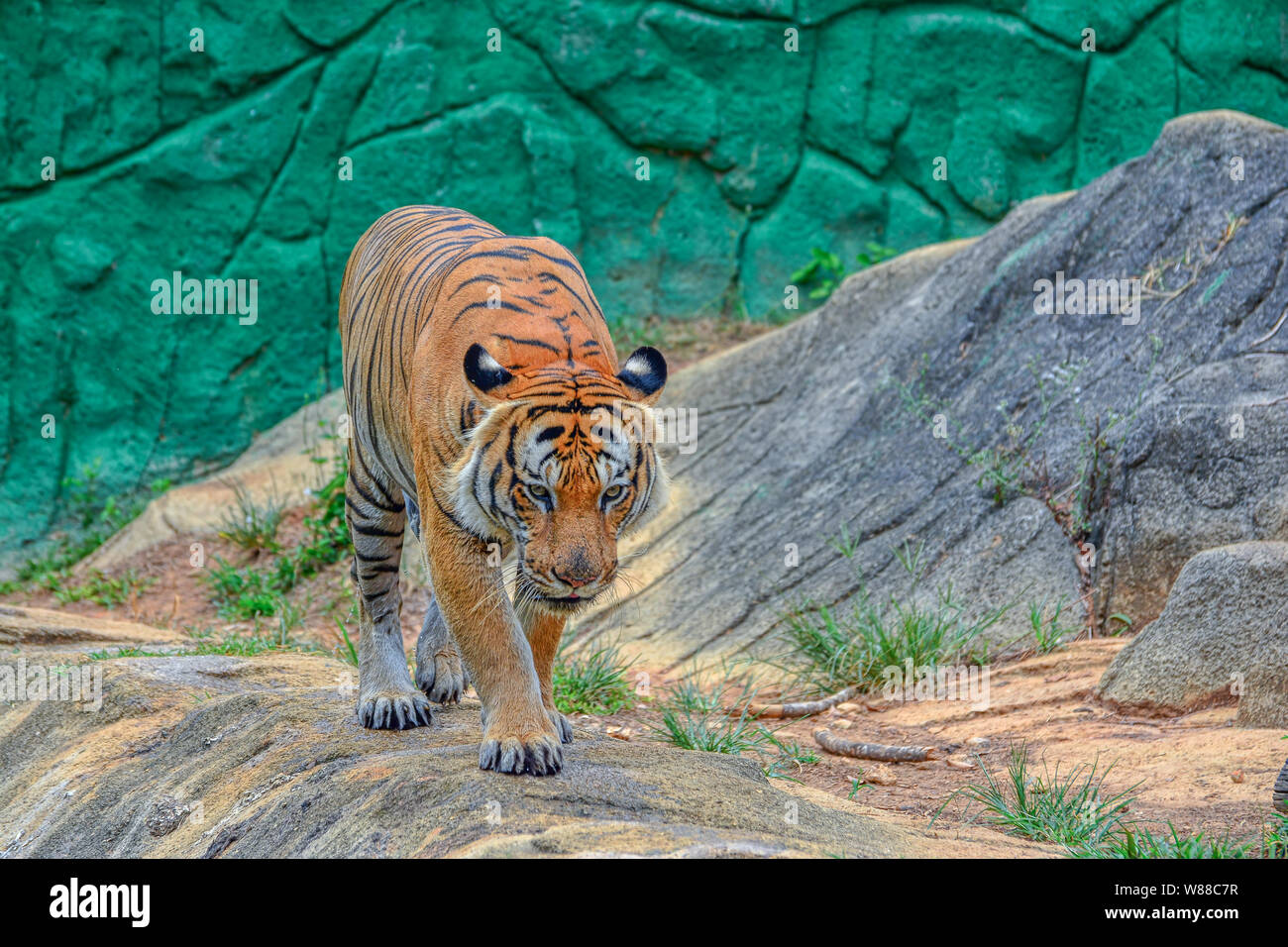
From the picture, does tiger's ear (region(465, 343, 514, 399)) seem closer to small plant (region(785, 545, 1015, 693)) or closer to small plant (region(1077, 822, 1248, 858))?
small plant (region(1077, 822, 1248, 858))

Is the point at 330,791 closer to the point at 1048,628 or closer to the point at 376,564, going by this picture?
the point at 376,564

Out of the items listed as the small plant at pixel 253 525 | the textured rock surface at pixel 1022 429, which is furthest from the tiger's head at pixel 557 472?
the small plant at pixel 253 525

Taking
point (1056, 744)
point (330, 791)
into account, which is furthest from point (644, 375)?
point (1056, 744)

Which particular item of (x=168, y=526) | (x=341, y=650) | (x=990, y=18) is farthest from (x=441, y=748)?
(x=990, y=18)

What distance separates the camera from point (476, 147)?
10.6 metres

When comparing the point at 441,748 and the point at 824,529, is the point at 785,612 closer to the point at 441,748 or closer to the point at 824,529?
the point at 824,529

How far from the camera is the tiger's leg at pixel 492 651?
340cm

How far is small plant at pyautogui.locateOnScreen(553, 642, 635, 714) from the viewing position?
5.66m

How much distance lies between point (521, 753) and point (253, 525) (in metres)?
6.15

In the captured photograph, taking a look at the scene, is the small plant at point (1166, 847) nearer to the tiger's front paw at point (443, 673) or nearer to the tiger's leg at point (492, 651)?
the tiger's leg at point (492, 651)

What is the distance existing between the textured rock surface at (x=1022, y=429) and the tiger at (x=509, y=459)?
2.82m

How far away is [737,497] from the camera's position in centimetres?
789

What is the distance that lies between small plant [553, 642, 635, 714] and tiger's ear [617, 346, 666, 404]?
2393 millimetres
